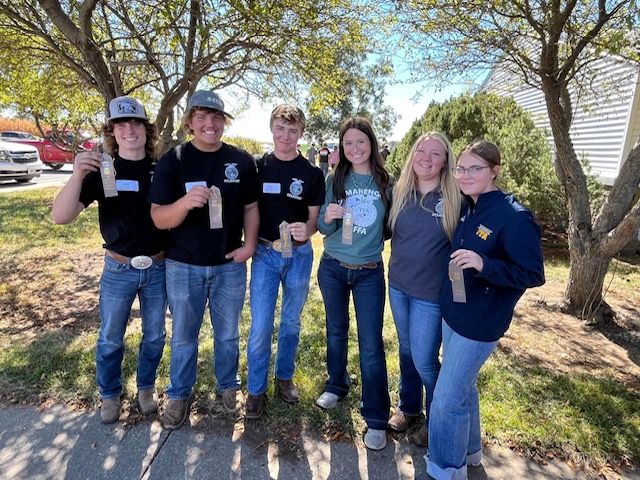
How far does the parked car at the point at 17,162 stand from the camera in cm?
1360

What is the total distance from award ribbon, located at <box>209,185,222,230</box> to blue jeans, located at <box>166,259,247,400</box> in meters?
0.40

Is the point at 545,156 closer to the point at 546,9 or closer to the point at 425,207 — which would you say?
the point at 546,9

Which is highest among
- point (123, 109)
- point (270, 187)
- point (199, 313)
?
point (123, 109)

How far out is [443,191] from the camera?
92.5 inches

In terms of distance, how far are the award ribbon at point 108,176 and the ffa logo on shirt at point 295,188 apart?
107 centimetres

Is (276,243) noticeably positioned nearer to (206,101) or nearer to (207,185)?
(207,185)

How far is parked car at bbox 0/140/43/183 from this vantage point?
13602mm

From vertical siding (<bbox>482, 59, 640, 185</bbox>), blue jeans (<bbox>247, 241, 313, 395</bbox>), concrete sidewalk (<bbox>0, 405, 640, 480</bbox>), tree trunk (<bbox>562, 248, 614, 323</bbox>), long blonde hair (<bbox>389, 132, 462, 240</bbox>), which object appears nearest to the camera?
long blonde hair (<bbox>389, 132, 462, 240</bbox>)

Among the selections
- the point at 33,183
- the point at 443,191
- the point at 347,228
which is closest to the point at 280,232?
the point at 347,228

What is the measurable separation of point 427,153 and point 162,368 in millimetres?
2793

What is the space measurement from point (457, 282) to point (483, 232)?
0.28m

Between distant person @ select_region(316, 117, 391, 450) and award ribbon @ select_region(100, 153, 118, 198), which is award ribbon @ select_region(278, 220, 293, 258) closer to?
distant person @ select_region(316, 117, 391, 450)

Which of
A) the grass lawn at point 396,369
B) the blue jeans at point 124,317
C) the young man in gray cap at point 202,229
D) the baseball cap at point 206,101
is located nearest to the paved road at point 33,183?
the grass lawn at point 396,369

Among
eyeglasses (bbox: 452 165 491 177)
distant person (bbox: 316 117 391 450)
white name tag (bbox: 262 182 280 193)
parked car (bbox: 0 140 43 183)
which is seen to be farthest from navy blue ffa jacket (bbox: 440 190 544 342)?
parked car (bbox: 0 140 43 183)
